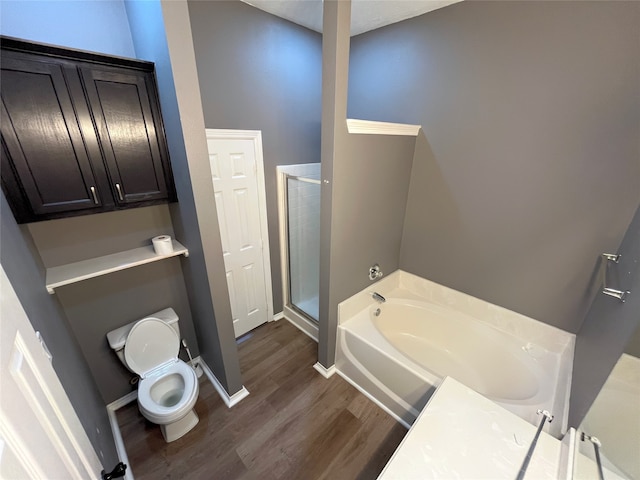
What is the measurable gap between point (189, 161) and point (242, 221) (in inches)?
38.1

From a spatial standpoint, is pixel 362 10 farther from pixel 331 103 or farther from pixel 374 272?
pixel 374 272

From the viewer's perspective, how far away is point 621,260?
134cm

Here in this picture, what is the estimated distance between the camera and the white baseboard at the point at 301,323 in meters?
2.47

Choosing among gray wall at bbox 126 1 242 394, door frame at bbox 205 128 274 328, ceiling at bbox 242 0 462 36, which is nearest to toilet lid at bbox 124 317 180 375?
gray wall at bbox 126 1 242 394

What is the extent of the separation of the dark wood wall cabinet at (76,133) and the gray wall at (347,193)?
0.95m

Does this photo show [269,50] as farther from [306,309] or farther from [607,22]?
[306,309]

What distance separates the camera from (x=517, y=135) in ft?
5.41

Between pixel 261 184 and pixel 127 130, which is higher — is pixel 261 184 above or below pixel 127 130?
below

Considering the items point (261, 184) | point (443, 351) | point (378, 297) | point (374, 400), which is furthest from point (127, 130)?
point (443, 351)

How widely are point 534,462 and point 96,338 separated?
244 cm

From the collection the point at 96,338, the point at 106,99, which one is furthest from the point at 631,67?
the point at 96,338

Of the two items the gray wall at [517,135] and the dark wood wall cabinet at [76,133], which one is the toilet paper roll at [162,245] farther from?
the gray wall at [517,135]

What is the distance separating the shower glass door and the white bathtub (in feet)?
2.05

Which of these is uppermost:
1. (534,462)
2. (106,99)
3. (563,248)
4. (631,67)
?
(631,67)
